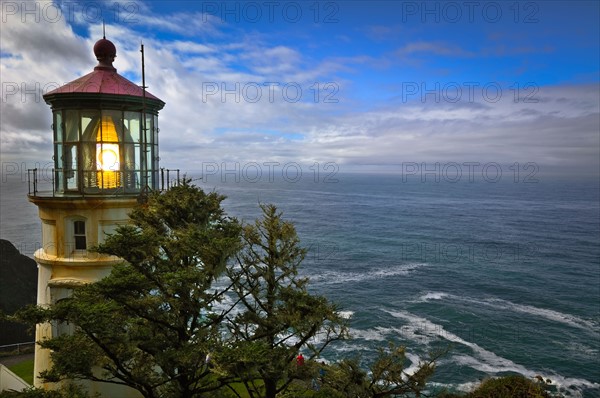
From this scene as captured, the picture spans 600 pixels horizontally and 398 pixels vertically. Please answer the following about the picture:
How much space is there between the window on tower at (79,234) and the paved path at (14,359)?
13.9 metres

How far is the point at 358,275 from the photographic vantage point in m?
47.2

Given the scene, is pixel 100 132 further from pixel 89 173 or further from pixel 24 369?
pixel 24 369

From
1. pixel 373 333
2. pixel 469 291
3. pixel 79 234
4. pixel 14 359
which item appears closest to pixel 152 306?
pixel 79 234

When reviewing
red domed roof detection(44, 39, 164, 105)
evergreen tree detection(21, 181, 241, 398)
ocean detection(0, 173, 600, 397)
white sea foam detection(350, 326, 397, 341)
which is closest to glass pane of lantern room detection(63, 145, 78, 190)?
red domed roof detection(44, 39, 164, 105)

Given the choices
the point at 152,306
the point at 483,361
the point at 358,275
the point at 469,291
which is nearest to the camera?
the point at 152,306

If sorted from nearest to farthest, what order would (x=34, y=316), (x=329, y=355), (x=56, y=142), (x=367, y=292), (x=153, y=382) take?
(x=34, y=316) → (x=153, y=382) → (x=56, y=142) → (x=329, y=355) → (x=367, y=292)

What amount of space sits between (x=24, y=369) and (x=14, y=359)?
260cm

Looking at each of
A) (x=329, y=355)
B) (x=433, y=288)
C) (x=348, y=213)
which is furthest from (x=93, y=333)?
(x=348, y=213)

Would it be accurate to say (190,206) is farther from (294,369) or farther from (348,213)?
(348,213)

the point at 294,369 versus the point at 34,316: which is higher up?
the point at 34,316

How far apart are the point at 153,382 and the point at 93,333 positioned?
6.47ft

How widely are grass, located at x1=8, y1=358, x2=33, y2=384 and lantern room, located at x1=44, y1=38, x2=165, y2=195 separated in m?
12.1

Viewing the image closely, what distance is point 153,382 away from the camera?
8.77 metres

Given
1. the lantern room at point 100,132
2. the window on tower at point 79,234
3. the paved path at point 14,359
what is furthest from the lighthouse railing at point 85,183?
the paved path at point 14,359
